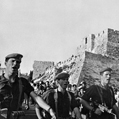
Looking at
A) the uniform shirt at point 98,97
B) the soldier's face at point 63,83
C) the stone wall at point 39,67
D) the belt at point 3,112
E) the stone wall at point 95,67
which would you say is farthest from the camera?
the stone wall at point 39,67

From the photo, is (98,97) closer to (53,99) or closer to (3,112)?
(53,99)

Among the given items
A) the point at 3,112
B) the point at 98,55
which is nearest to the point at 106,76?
the point at 3,112

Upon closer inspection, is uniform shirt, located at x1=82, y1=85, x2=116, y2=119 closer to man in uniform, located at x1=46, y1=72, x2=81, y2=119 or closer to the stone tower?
man in uniform, located at x1=46, y1=72, x2=81, y2=119

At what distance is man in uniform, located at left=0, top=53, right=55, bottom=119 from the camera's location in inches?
141

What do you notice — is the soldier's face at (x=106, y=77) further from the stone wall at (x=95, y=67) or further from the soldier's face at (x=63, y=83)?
the stone wall at (x=95, y=67)

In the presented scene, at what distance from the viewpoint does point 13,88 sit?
367 centimetres

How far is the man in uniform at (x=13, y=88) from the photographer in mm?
3576

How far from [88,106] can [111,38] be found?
1550 inches

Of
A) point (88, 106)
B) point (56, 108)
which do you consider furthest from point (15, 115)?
point (88, 106)

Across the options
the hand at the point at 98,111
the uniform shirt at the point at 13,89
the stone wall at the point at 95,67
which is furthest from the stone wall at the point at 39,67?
the uniform shirt at the point at 13,89

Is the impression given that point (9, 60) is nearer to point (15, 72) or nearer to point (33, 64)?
point (15, 72)

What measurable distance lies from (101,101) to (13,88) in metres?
2.05

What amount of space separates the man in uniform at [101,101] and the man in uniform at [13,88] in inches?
68.1

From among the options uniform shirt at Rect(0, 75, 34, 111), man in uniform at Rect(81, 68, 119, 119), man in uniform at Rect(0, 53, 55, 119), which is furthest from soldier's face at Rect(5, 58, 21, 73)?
man in uniform at Rect(81, 68, 119, 119)
